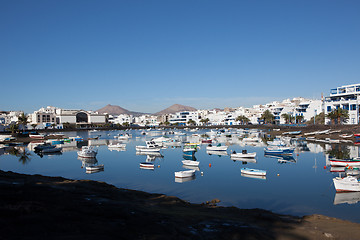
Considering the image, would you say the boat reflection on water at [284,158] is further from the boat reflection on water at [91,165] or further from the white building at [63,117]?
the white building at [63,117]

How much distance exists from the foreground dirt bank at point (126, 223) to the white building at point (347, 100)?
96835mm

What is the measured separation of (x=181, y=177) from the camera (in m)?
31.1

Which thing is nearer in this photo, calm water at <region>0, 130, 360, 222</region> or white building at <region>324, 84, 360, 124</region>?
calm water at <region>0, 130, 360, 222</region>

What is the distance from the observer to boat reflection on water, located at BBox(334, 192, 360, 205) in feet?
74.2

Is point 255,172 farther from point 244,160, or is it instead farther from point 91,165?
point 91,165

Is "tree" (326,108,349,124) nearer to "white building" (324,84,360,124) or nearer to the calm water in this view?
"white building" (324,84,360,124)

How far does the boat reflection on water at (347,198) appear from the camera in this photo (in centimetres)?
2262

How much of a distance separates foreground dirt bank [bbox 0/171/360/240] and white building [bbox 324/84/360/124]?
96835 millimetres

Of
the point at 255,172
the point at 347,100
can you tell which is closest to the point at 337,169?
the point at 255,172

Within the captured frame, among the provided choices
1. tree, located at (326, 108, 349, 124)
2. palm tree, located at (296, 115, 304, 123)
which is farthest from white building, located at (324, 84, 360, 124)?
palm tree, located at (296, 115, 304, 123)

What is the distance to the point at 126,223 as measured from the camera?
12.2m

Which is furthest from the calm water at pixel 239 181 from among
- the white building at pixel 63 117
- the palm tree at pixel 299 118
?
the white building at pixel 63 117

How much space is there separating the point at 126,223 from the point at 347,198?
65.9 feet

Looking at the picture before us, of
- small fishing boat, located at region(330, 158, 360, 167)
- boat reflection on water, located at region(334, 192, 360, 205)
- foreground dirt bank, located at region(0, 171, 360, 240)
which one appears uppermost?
foreground dirt bank, located at region(0, 171, 360, 240)
